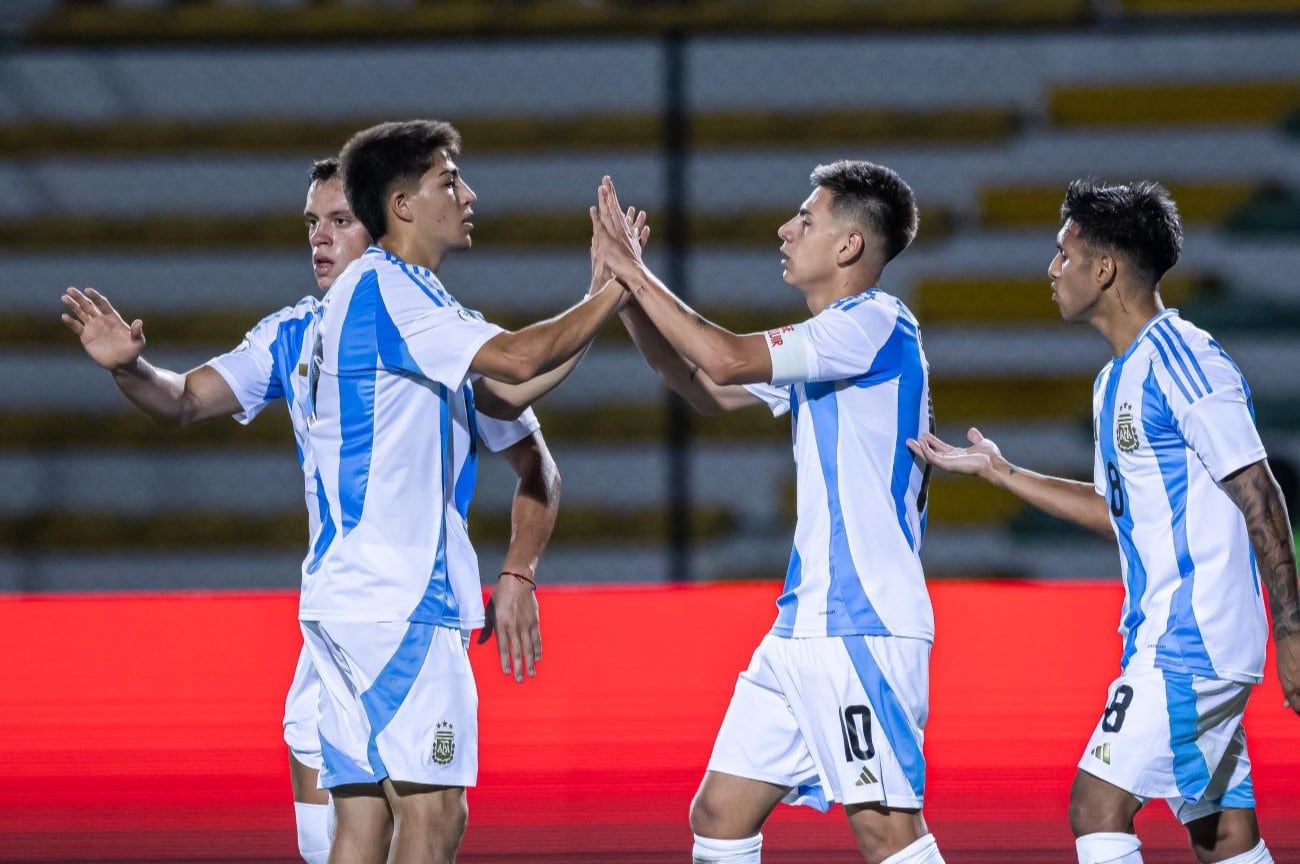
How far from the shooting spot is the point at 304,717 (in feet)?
11.7

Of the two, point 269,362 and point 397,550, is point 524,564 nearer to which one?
point 397,550

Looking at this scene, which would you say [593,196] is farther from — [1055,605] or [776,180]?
[1055,605]

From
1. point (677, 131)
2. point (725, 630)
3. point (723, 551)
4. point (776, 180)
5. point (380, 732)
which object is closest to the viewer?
point (380, 732)

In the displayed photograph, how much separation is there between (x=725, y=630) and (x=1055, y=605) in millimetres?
1026

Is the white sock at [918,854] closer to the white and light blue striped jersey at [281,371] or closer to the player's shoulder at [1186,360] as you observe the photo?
the player's shoulder at [1186,360]

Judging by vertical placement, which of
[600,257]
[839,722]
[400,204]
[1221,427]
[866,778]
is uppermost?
[400,204]

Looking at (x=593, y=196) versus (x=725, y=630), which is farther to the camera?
(x=593, y=196)

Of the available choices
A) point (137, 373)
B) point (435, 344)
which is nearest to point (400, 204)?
point (435, 344)

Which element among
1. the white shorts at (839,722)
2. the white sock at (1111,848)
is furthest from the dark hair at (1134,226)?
the white sock at (1111,848)

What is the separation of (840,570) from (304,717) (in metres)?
1.24

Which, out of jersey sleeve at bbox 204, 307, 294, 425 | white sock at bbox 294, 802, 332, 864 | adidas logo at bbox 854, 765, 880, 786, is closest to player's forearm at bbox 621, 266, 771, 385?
adidas logo at bbox 854, 765, 880, 786

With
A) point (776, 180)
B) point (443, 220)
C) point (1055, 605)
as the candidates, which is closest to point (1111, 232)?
point (443, 220)

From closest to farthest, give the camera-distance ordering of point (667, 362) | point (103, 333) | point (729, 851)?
point (729, 851), point (103, 333), point (667, 362)

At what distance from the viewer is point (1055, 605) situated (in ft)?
16.3
